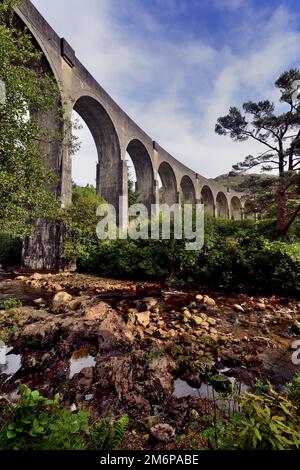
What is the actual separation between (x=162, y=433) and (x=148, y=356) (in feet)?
4.09

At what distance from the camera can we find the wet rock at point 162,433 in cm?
178

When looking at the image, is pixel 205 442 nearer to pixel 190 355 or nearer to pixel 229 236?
pixel 190 355

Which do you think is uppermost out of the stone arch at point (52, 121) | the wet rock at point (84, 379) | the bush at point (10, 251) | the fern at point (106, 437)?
the stone arch at point (52, 121)

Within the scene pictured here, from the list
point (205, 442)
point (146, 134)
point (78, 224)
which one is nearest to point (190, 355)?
point (205, 442)

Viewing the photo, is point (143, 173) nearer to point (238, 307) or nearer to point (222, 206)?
point (238, 307)

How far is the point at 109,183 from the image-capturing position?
1733cm

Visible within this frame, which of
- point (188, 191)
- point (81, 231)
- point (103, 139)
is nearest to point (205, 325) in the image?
point (81, 231)

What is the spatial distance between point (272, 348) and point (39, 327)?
3.72 meters

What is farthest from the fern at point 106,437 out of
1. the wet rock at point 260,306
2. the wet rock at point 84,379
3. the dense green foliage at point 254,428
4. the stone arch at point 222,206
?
the stone arch at point 222,206

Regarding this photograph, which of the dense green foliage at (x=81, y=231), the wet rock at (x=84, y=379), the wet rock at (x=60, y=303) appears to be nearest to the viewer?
the wet rock at (x=84, y=379)

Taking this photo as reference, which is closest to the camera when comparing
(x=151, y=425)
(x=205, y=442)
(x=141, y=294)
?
(x=205, y=442)

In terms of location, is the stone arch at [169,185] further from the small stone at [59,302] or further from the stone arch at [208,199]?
the small stone at [59,302]

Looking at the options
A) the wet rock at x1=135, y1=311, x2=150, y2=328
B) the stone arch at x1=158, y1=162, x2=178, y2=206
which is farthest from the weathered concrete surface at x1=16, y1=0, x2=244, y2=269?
the wet rock at x1=135, y1=311, x2=150, y2=328

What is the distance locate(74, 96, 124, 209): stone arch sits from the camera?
16.3 meters
